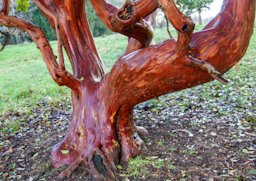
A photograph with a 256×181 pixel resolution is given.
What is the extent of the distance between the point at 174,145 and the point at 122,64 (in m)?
1.10

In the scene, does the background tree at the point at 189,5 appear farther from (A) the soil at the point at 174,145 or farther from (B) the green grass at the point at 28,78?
(B) the green grass at the point at 28,78

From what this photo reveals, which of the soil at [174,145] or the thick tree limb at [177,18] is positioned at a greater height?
the thick tree limb at [177,18]

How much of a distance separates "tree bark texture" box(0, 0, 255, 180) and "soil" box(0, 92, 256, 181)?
0.22 metres

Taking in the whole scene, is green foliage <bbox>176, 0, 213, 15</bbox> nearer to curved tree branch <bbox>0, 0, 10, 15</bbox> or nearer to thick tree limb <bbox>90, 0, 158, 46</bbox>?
thick tree limb <bbox>90, 0, 158, 46</bbox>

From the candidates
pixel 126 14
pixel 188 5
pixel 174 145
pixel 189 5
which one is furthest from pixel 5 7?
pixel 188 5

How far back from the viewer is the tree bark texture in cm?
236

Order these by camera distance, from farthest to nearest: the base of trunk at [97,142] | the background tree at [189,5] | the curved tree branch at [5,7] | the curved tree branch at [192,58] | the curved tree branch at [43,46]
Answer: the background tree at [189,5]
the curved tree branch at [5,7]
the curved tree branch at [43,46]
the base of trunk at [97,142]
the curved tree branch at [192,58]

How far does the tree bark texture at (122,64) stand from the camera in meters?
2.36

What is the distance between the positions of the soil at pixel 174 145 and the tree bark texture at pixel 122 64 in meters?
0.22

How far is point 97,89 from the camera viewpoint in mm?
3266

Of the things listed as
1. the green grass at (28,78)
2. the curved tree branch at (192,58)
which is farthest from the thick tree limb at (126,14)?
the green grass at (28,78)

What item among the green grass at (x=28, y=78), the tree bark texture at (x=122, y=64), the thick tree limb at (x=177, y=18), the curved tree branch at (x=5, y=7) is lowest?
the green grass at (x=28, y=78)

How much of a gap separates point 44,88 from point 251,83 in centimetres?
444

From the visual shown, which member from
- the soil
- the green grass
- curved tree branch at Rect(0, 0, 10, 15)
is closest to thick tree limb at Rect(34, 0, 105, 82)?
curved tree branch at Rect(0, 0, 10, 15)
